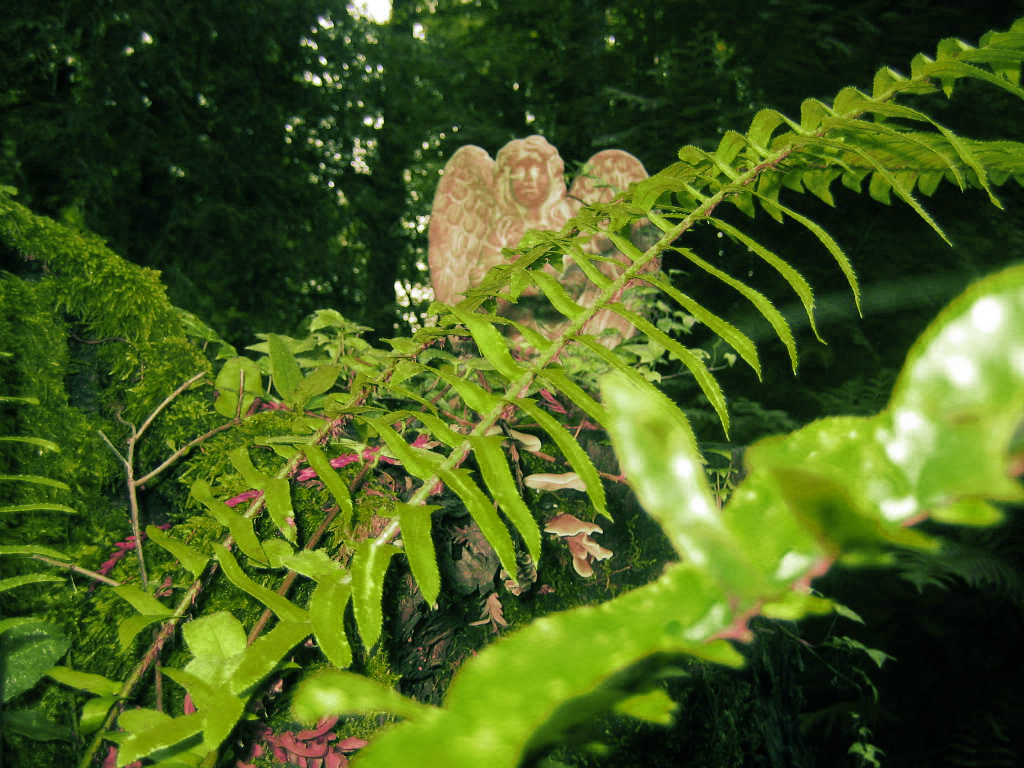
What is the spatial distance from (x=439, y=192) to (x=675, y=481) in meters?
3.22

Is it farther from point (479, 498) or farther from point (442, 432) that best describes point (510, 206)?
point (479, 498)

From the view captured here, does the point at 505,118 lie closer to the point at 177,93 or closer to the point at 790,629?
the point at 177,93

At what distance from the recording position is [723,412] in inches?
23.7

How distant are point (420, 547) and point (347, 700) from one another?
0.81ft

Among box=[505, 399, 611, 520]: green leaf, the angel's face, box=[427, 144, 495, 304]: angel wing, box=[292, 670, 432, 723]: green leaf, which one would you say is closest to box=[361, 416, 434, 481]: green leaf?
box=[505, 399, 611, 520]: green leaf

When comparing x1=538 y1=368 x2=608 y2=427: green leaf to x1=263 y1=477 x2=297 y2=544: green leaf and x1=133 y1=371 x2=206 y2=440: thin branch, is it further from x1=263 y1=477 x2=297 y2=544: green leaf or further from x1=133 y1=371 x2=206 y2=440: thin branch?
x1=133 y1=371 x2=206 y2=440: thin branch

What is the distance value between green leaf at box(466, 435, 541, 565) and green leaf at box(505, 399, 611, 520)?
0.03 meters

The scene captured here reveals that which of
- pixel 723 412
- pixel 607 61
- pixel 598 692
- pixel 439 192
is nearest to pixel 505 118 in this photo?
pixel 607 61

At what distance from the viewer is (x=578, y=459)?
1.61 ft

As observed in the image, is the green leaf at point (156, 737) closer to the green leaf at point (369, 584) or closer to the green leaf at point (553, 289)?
the green leaf at point (369, 584)

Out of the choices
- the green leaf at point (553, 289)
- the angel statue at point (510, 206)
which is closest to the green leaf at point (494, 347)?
the green leaf at point (553, 289)

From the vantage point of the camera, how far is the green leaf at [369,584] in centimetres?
43

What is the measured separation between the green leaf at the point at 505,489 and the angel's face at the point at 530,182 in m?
2.56

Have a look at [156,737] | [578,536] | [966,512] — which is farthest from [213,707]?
[578,536]
